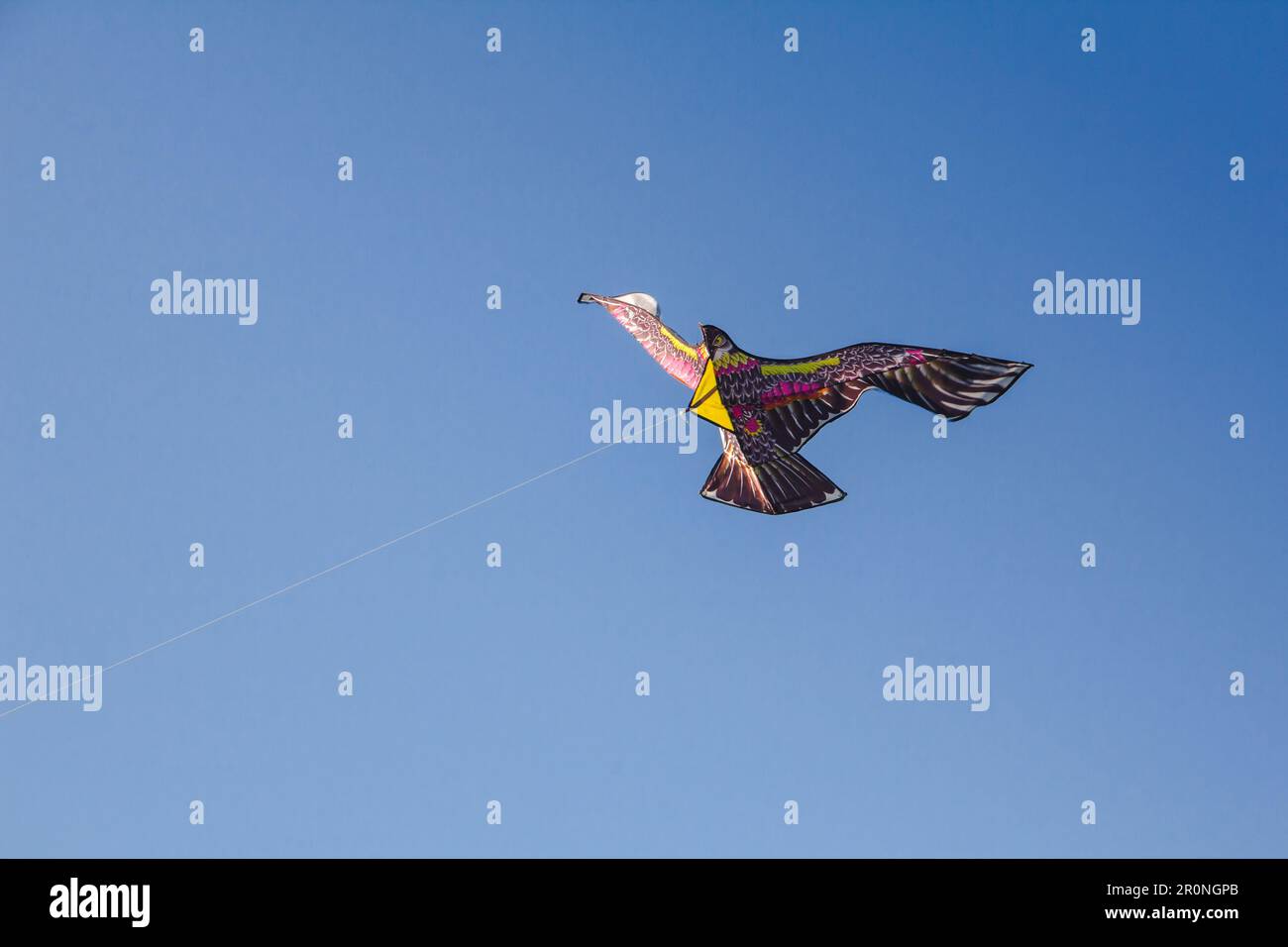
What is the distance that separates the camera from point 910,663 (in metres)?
6.29

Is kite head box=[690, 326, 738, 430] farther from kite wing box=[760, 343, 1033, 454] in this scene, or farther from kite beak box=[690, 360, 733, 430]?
kite wing box=[760, 343, 1033, 454]

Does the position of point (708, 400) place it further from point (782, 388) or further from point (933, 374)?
point (933, 374)

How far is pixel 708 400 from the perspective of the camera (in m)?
5.84

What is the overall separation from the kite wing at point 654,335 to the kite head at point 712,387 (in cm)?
5

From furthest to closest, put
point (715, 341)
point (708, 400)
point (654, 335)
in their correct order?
1. point (654, 335)
2. point (708, 400)
3. point (715, 341)

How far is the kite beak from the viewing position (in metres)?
5.79

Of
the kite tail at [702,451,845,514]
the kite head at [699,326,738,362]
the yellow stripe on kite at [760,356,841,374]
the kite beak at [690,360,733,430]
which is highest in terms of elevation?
the kite head at [699,326,738,362]

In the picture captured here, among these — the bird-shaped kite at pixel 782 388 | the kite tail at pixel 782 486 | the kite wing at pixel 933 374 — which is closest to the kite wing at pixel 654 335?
the bird-shaped kite at pixel 782 388

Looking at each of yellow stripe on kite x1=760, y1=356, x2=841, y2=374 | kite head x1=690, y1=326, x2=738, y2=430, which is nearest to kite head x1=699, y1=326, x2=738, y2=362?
kite head x1=690, y1=326, x2=738, y2=430

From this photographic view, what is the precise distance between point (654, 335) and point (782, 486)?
94cm

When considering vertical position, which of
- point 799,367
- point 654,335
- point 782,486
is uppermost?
Result: point 654,335

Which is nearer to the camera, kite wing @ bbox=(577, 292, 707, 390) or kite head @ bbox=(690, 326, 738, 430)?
kite head @ bbox=(690, 326, 738, 430)

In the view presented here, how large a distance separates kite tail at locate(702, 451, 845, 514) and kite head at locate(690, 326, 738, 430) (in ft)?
0.89

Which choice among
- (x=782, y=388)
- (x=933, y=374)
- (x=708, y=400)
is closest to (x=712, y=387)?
(x=708, y=400)
